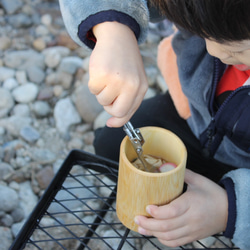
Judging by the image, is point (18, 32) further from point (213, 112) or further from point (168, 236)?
point (168, 236)

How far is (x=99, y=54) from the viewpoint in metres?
0.54

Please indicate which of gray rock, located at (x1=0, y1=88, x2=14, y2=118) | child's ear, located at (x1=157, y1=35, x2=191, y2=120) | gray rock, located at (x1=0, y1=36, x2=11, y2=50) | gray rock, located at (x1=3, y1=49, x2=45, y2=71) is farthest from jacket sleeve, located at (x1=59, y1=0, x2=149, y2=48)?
gray rock, located at (x1=0, y1=36, x2=11, y2=50)

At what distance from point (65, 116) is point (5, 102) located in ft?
0.68

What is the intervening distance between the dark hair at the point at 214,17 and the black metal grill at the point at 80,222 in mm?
340

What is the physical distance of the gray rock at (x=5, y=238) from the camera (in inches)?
30.9

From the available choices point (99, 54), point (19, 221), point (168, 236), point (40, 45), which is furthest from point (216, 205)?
point (40, 45)

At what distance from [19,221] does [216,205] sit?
52 centimetres

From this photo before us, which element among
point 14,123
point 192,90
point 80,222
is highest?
point 192,90

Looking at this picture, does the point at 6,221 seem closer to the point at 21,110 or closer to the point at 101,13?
the point at 21,110

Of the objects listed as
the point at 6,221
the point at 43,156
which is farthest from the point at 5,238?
the point at 43,156

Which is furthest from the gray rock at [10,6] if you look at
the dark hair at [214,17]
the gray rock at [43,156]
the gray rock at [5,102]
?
the dark hair at [214,17]

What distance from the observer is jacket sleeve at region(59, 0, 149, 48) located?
60 cm

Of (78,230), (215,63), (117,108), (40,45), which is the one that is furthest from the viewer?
(40,45)

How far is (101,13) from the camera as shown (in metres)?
0.60
